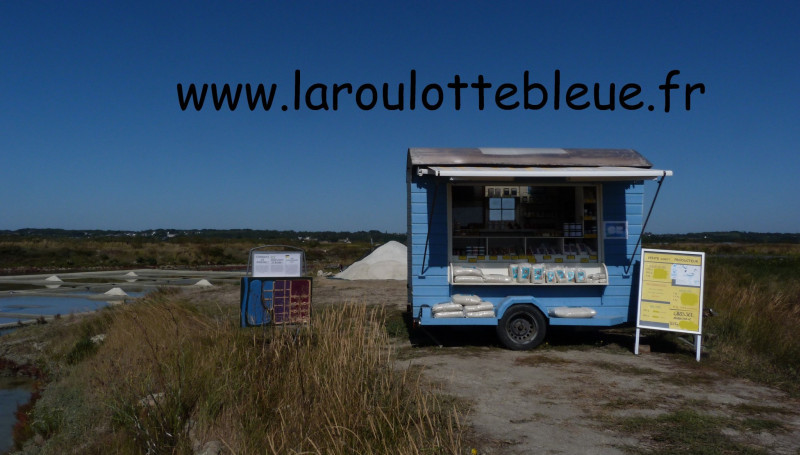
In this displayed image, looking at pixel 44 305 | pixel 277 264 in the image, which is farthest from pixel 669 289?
pixel 44 305

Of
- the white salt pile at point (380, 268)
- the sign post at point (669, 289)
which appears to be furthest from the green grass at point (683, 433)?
the white salt pile at point (380, 268)

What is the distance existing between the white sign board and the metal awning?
2179mm

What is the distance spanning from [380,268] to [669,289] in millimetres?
14875

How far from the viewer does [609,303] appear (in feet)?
32.9

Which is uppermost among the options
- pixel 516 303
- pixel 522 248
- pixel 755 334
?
pixel 522 248

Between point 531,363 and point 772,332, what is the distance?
3.87 meters

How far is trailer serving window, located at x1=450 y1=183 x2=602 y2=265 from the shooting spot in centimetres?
1011

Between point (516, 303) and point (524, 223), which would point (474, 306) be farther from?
point (524, 223)

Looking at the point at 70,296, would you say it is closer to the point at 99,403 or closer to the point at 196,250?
the point at 99,403

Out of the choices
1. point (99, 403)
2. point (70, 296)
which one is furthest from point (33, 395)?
point (70, 296)

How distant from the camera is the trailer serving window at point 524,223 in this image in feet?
33.2

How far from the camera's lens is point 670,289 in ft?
31.0

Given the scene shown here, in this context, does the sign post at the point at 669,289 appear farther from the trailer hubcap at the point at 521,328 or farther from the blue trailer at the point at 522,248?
the trailer hubcap at the point at 521,328

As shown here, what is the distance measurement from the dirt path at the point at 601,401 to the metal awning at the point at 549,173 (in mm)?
2531
